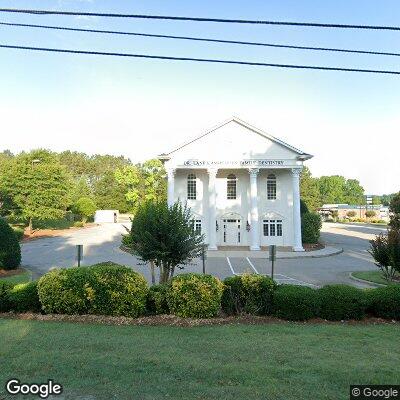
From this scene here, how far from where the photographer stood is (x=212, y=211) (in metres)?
32.8

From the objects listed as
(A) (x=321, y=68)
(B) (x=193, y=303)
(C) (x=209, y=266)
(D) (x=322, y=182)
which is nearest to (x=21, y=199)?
(C) (x=209, y=266)

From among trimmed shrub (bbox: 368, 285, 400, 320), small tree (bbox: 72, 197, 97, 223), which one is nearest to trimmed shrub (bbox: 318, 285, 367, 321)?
trimmed shrub (bbox: 368, 285, 400, 320)

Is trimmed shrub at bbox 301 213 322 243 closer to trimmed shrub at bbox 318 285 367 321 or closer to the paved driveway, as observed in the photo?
the paved driveway

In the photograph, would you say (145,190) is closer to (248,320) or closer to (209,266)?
(209,266)

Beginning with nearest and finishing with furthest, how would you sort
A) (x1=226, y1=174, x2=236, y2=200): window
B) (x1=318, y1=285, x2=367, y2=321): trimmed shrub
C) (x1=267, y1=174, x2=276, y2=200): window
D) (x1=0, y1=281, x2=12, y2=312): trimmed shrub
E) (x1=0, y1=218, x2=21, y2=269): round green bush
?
(x1=318, y1=285, x2=367, y2=321): trimmed shrub
(x1=0, y1=281, x2=12, y2=312): trimmed shrub
(x1=0, y1=218, x2=21, y2=269): round green bush
(x1=267, y1=174, x2=276, y2=200): window
(x1=226, y1=174, x2=236, y2=200): window

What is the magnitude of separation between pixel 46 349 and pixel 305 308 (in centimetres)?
592

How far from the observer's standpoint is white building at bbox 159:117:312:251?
32344mm

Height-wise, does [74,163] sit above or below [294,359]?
above

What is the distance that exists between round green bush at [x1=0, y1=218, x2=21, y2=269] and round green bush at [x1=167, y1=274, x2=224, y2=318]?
13.8 meters

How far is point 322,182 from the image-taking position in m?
156

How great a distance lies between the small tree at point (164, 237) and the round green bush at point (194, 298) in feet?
8.77

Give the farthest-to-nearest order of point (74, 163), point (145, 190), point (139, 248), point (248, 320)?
point (74, 163), point (145, 190), point (139, 248), point (248, 320)

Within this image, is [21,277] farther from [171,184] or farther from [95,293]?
[171,184]

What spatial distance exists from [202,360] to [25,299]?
20.8 feet
